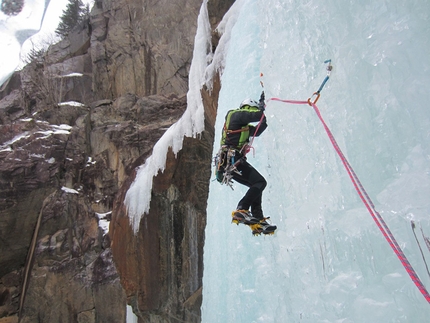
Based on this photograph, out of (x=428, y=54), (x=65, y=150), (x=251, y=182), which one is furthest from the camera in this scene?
(x=65, y=150)

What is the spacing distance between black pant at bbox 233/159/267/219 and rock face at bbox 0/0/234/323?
9.17 feet

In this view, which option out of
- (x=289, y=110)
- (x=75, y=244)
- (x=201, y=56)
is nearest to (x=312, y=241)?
(x=289, y=110)

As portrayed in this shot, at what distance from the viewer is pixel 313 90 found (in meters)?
2.54

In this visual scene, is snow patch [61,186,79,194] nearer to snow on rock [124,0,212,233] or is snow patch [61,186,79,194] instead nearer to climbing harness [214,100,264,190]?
snow on rock [124,0,212,233]

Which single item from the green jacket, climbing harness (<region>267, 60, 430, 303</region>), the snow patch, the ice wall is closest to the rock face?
the snow patch

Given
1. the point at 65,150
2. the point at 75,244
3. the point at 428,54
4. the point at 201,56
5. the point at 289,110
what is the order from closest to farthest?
the point at 428,54 < the point at 289,110 < the point at 201,56 < the point at 75,244 < the point at 65,150

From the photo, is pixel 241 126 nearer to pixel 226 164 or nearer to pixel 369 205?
pixel 226 164

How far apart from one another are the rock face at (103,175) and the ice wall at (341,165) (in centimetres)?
298

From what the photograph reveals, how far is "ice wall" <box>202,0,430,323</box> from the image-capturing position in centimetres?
177

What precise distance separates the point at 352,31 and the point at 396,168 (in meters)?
0.94

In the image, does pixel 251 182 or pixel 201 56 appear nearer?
pixel 251 182

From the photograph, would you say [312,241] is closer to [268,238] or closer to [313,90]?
[268,238]

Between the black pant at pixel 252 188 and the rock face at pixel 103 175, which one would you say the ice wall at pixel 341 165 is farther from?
the rock face at pixel 103 175

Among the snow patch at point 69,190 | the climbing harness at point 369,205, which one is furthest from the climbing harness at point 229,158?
the snow patch at point 69,190
